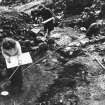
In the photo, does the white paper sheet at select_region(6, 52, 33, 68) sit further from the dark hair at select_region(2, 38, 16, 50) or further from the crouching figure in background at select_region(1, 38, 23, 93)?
the dark hair at select_region(2, 38, 16, 50)

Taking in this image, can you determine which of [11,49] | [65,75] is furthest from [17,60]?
[65,75]

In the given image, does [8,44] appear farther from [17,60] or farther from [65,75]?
[65,75]

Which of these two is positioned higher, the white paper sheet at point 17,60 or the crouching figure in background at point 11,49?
the crouching figure in background at point 11,49

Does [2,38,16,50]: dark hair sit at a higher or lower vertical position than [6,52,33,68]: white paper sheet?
higher

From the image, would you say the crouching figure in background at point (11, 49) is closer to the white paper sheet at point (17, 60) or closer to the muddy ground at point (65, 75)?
the white paper sheet at point (17, 60)

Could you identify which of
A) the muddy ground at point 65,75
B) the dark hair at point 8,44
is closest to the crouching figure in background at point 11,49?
the dark hair at point 8,44

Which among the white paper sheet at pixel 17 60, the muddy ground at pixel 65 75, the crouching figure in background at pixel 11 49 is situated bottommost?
the muddy ground at pixel 65 75

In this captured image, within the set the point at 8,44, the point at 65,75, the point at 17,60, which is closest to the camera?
the point at 8,44

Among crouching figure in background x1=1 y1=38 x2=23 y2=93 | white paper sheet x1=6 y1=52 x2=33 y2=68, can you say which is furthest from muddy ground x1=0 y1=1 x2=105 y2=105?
white paper sheet x1=6 y1=52 x2=33 y2=68

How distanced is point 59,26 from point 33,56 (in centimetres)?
410

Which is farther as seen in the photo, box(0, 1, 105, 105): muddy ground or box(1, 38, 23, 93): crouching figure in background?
box(0, 1, 105, 105): muddy ground

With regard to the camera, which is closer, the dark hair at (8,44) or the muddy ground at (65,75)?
the dark hair at (8,44)

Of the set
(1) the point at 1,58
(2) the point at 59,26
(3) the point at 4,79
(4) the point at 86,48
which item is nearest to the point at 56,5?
(2) the point at 59,26

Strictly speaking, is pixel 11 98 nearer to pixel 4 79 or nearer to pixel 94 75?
pixel 4 79
